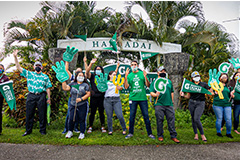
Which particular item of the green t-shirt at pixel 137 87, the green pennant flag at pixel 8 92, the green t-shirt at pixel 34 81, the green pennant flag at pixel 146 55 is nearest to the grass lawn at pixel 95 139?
the green pennant flag at pixel 8 92

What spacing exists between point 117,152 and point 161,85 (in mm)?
1741

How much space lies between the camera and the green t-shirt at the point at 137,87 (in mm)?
4383

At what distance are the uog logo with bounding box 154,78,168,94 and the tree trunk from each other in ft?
7.99

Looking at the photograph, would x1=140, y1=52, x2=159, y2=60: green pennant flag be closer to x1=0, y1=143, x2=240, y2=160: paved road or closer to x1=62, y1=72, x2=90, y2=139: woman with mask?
x1=62, y1=72, x2=90, y2=139: woman with mask

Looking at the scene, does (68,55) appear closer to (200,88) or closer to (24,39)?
(200,88)

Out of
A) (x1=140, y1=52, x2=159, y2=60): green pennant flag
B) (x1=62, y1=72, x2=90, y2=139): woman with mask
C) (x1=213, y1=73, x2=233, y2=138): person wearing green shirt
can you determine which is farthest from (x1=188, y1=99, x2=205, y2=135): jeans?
(x1=140, y1=52, x2=159, y2=60): green pennant flag

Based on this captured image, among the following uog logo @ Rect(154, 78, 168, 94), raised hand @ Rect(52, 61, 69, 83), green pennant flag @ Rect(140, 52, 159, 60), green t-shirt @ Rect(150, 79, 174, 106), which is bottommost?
green t-shirt @ Rect(150, 79, 174, 106)

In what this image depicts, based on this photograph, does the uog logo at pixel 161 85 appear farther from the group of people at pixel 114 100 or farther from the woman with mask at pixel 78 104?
the woman with mask at pixel 78 104

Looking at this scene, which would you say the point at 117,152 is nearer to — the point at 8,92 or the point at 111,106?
the point at 111,106

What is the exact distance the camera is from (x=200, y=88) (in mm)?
4195

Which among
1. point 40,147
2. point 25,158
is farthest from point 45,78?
point 25,158

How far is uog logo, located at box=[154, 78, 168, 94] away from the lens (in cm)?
417

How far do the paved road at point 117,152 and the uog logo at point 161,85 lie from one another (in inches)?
47.5

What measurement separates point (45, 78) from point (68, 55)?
0.81 meters
